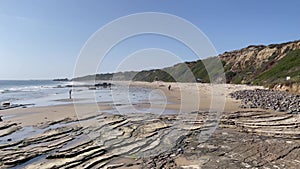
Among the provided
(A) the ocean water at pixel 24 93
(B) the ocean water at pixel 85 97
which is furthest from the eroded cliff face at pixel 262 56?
(A) the ocean water at pixel 24 93

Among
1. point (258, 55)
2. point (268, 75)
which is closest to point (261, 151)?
point (268, 75)

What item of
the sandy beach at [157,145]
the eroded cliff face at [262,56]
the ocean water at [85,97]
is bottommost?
the sandy beach at [157,145]

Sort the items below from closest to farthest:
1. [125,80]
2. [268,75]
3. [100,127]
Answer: [100,127], [268,75], [125,80]

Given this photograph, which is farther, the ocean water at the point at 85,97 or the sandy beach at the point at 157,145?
the ocean water at the point at 85,97

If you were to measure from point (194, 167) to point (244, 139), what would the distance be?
4.04 m

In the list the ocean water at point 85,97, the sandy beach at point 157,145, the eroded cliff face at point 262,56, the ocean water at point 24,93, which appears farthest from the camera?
the eroded cliff face at point 262,56

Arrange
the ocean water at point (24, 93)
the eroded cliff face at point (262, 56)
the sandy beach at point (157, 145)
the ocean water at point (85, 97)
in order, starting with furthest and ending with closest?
1. the eroded cliff face at point (262, 56)
2. the ocean water at point (24, 93)
3. the ocean water at point (85, 97)
4. the sandy beach at point (157, 145)

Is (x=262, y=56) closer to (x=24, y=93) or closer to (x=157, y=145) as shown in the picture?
(x=24, y=93)

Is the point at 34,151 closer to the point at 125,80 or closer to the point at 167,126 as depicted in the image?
the point at 167,126

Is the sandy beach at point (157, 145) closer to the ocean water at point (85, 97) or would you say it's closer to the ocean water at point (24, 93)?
the ocean water at point (85, 97)

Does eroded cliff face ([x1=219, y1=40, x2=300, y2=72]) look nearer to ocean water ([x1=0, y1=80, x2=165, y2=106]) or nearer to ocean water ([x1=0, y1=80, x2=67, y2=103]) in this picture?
ocean water ([x1=0, y1=80, x2=165, y2=106])

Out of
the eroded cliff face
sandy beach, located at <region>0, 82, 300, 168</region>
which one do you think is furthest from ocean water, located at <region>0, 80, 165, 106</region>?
the eroded cliff face

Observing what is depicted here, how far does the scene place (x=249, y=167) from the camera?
298 inches

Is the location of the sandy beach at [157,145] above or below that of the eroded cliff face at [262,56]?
below
